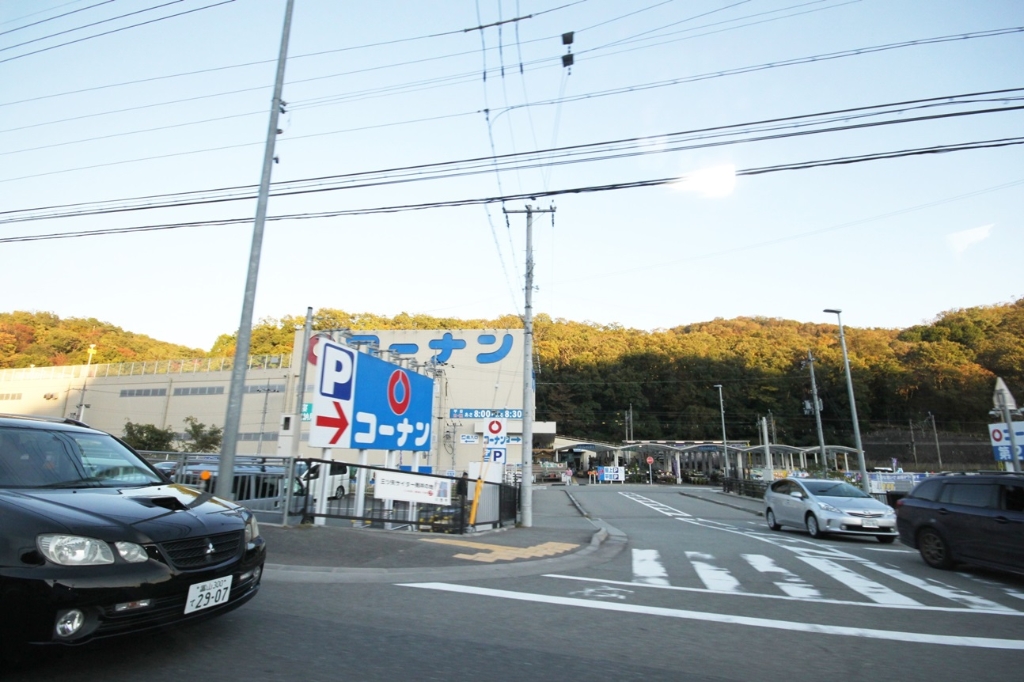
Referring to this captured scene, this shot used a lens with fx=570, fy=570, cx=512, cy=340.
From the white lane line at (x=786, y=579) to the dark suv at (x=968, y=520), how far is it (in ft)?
8.07

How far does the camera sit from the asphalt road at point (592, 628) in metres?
3.88

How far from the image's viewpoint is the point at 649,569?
27.8ft

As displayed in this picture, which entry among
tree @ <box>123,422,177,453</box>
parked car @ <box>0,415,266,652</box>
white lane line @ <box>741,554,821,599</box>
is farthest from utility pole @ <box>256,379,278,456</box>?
parked car @ <box>0,415,266,652</box>

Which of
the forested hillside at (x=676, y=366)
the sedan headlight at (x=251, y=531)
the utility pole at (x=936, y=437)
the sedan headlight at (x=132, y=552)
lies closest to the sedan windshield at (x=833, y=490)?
the sedan headlight at (x=251, y=531)

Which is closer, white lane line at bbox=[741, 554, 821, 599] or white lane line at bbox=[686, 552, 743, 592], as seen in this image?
white lane line at bbox=[741, 554, 821, 599]

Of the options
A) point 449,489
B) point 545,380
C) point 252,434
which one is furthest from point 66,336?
point 449,489

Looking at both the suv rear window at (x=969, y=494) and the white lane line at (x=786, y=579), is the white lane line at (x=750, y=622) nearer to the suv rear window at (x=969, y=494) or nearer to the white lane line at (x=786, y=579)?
the white lane line at (x=786, y=579)

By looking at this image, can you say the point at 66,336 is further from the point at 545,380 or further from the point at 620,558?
the point at 620,558

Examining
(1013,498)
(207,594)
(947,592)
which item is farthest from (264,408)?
(1013,498)

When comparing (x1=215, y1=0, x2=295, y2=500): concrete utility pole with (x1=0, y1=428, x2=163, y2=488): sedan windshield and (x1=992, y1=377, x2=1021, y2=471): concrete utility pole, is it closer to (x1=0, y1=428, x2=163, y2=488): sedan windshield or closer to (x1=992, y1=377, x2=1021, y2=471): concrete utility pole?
(x1=0, y1=428, x2=163, y2=488): sedan windshield

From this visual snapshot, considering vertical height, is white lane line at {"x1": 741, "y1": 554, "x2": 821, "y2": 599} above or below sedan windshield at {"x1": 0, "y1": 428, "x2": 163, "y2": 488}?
below

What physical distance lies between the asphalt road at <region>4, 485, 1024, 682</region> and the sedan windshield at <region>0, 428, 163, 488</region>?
1218 millimetres

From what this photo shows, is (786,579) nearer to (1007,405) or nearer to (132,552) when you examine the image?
(132,552)

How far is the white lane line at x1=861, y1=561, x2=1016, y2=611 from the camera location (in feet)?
21.1
